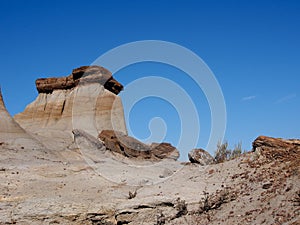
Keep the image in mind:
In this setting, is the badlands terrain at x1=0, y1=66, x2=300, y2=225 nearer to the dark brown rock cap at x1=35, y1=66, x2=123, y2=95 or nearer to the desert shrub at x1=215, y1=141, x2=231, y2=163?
the desert shrub at x1=215, y1=141, x2=231, y2=163

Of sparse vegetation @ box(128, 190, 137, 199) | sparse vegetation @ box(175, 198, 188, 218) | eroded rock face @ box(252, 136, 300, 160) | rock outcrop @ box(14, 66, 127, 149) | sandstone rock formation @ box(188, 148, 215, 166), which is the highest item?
rock outcrop @ box(14, 66, 127, 149)

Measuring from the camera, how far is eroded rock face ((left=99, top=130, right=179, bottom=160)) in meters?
34.3

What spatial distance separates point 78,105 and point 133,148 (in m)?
9.71

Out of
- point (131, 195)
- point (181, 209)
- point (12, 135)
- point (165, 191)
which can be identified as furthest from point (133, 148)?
point (181, 209)

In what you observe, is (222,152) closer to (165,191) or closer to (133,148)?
(165,191)

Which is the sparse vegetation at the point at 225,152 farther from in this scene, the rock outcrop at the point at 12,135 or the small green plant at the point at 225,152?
the rock outcrop at the point at 12,135

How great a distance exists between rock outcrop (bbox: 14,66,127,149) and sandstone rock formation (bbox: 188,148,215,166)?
21271 mm

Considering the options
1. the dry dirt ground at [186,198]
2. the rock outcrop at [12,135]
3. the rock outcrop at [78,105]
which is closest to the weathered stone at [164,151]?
the rock outcrop at [78,105]

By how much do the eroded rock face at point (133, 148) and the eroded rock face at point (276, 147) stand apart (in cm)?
2039

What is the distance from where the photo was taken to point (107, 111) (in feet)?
138

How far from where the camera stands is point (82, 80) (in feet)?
143

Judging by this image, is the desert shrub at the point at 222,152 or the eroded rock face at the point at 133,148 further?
the eroded rock face at the point at 133,148

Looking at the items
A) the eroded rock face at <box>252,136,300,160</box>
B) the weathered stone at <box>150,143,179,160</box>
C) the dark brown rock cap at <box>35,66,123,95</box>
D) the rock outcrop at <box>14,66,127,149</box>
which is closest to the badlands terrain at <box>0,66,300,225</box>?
the eroded rock face at <box>252,136,300,160</box>

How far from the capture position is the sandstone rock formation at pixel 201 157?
17.5 metres
